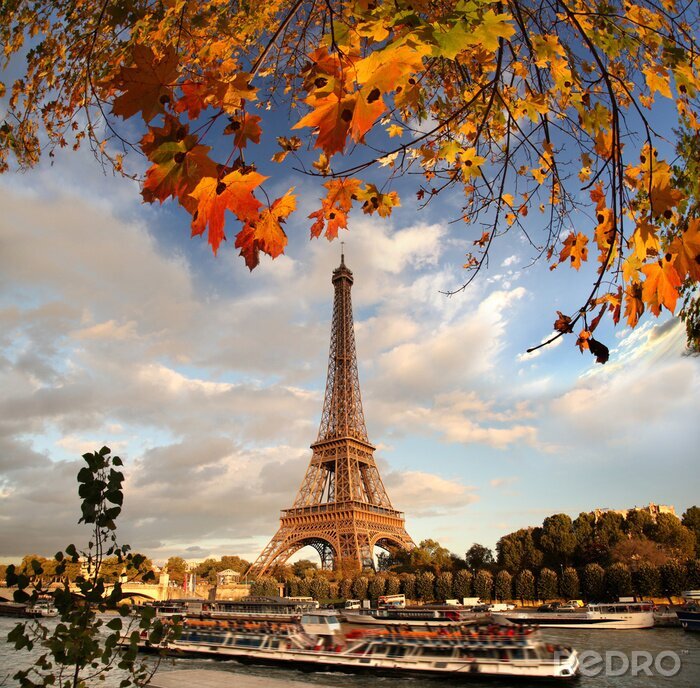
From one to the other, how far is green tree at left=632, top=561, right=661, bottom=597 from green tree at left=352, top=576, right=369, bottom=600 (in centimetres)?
2587

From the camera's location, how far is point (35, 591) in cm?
402

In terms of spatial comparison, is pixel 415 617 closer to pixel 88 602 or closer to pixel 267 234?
pixel 88 602

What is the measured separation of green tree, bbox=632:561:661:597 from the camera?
43.8 meters

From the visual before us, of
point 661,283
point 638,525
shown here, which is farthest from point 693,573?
point 661,283

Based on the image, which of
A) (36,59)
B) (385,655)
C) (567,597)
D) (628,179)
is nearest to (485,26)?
(628,179)

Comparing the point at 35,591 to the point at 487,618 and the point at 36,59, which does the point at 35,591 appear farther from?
the point at 487,618

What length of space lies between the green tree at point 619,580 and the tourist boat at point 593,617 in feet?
7.31

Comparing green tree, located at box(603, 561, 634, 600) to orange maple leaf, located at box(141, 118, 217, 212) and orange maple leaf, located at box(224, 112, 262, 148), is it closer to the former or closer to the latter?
orange maple leaf, located at box(224, 112, 262, 148)

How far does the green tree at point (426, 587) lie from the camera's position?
55.4 metres

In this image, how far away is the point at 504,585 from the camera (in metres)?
50.9

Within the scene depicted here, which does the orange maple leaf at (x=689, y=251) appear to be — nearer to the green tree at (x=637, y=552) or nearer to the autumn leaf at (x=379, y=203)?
the autumn leaf at (x=379, y=203)

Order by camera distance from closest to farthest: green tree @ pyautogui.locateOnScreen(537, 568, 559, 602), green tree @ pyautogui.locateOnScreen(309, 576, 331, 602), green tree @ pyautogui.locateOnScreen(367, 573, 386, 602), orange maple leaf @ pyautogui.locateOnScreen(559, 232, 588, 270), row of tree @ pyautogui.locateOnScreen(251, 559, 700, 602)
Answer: orange maple leaf @ pyautogui.locateOnScreen(559, 232, 588, 270)
row of tree @ pyautogui.locateOnScreen(251, 559, 700, 602)
green tree @ pyautogui.locateOnScreen(537, 568, 559, 602)
green tree @ pyautogui.locateOnScreen(367, 573, 386, 602)
green tree @ pyautogui.locateOnScreen(309, 576, 331, 602)

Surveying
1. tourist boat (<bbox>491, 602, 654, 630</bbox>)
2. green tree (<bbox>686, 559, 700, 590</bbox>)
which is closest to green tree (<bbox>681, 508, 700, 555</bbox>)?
green tree (<bbox>686, 559, 700, 590</bbox>)

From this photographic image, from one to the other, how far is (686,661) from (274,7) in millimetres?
30228
